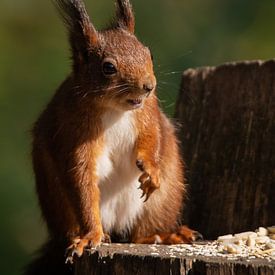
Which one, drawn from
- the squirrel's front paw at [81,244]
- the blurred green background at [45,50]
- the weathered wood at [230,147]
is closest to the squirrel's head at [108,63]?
the squirrel's front paw at [81,244]

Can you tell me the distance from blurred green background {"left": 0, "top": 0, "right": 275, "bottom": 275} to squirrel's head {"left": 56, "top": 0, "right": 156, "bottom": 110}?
204cm

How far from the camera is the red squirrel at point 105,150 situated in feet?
13.9

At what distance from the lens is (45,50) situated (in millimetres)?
6785

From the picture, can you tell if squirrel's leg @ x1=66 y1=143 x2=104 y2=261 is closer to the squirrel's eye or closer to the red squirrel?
the red squirrel

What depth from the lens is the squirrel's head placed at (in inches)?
164

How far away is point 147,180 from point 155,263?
1.97 feet

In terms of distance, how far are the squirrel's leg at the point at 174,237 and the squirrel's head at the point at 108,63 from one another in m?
0.60

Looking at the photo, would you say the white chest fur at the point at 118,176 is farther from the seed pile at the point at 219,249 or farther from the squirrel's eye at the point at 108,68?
the seed pile at the point at 219,249

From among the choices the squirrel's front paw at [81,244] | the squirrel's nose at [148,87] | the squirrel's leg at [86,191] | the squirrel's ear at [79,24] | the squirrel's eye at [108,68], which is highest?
the squirrel's ear at [79,24]

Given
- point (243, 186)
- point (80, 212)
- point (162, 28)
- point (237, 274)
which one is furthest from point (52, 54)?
point (237, 274)

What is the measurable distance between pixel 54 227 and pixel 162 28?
2.57m

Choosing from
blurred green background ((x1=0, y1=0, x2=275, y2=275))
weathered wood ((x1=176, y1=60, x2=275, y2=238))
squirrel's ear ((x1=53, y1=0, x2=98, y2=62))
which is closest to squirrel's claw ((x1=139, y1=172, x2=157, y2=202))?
squirrel's ear ((x1=53, y1=0, x2=98, y2=62))

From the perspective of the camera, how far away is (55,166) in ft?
14.5

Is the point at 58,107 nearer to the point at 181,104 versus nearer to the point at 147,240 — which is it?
the point at 147,240
